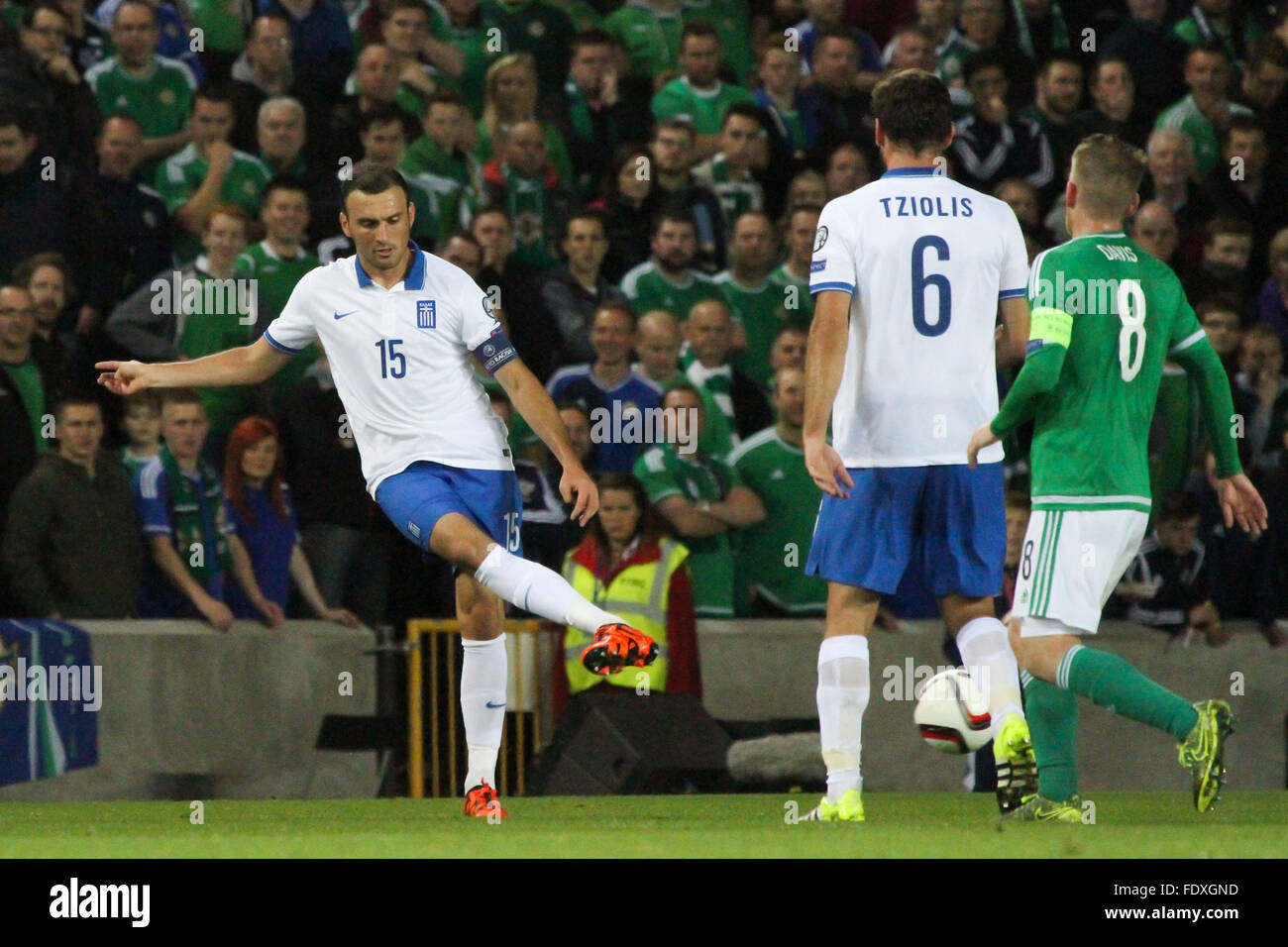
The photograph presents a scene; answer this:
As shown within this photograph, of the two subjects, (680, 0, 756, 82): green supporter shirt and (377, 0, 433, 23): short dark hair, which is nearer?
(377, 0, 433, 23): short dark hair

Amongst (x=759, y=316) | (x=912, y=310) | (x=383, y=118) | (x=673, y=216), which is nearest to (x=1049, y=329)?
(x=912, y=310)

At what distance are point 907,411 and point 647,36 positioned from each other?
6938mm

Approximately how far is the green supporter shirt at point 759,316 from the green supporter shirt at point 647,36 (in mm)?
1997

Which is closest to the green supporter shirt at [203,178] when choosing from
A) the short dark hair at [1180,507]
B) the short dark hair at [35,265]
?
the short dark hair at [35,265]

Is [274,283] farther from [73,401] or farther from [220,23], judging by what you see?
[220,23]

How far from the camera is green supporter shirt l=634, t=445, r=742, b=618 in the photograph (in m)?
10.9

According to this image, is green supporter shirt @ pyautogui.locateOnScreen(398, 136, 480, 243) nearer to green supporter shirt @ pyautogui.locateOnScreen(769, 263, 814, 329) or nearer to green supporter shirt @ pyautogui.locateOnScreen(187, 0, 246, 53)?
green supporter shirt @ pyautogui.locateOnScreen(187, 0, 246, 53)

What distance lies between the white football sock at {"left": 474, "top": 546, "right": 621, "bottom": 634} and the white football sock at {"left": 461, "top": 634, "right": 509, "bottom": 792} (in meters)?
0.59

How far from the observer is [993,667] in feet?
23.2

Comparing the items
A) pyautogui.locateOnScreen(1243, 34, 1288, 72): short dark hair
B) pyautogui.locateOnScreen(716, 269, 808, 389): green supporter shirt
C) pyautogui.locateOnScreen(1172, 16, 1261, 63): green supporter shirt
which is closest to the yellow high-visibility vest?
pyautogui.locateOnScreen(716, 269, 808, 389): green supporter shirt

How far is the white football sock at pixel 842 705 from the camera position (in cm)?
704
